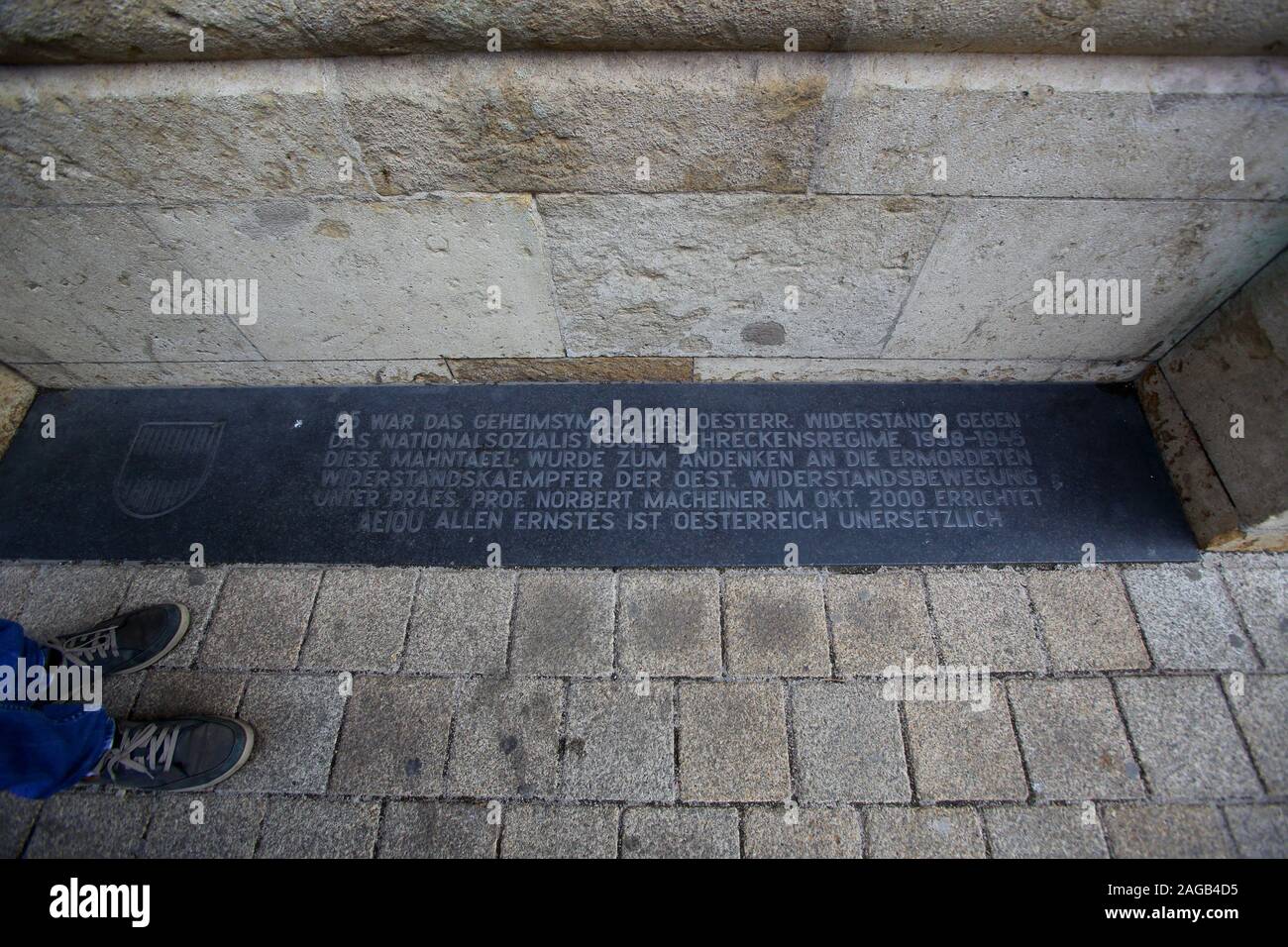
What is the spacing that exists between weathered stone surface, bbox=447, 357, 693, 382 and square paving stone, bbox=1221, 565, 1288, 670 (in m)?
2.57

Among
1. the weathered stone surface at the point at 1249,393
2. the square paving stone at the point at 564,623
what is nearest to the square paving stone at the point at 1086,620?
the weathered stone surface at the point at 1249,393

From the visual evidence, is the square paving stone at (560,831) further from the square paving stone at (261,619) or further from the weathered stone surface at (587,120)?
the weathered stone surface at (587,120)

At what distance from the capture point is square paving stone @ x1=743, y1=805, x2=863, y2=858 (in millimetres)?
2123

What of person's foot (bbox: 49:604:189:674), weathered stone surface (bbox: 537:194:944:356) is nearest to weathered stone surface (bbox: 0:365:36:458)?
person's foot (bbox: 49:604:189:674)

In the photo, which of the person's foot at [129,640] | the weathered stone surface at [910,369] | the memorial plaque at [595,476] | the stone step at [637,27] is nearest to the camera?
the stone step at [637,27]

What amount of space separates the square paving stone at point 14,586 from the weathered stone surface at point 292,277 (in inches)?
41.5

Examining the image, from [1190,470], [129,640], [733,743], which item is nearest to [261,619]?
[129,640]

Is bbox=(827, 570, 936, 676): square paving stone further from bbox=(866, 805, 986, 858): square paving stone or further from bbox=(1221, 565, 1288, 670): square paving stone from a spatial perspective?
bbox=(1221, 565, 1288, 670): square paving stone

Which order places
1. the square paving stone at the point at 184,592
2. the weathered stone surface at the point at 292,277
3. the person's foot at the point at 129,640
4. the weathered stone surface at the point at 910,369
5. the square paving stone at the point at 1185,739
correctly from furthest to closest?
1. the weathered stone surface at the point at 910,369
2. the square paving stone at the point at 184,592
3. the person's foot at the point at 129,640
4. the weathered stone surface at the point at 292,277
5. the square paving stone at the point at 1185,739

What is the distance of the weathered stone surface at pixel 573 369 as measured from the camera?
302cm

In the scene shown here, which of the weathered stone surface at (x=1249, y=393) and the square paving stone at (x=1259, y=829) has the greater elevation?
the weathered stone surface at (x=1249, y=393)
